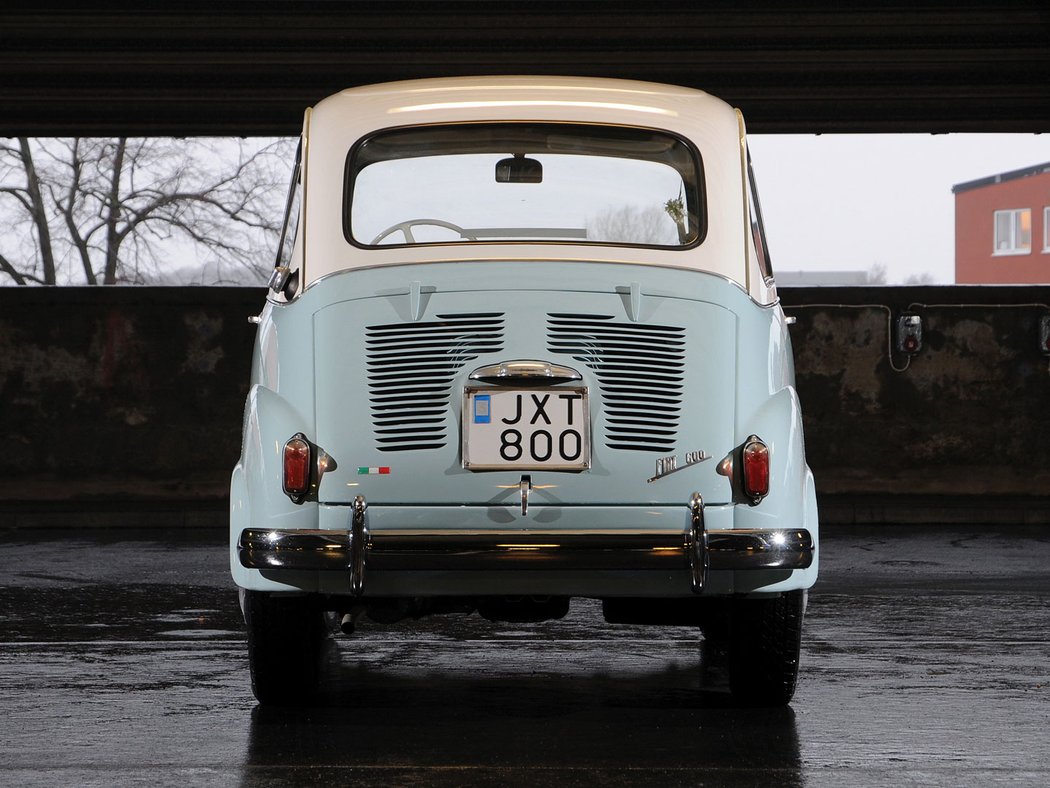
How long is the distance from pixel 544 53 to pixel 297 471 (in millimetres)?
9846

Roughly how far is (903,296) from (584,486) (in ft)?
35.9

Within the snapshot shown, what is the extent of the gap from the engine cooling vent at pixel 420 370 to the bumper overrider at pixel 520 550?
0.29 m

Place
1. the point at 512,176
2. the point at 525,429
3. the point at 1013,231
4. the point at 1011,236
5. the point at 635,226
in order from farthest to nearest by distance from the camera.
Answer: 1. the point at 1011,236
2. the point at 1013,231
3. the point at 512,176
4. the point at 635,226
5. the point at 525,429

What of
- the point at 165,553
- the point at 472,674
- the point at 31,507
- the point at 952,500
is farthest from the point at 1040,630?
the point at 31,507

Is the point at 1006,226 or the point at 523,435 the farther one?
the point at 1006,226

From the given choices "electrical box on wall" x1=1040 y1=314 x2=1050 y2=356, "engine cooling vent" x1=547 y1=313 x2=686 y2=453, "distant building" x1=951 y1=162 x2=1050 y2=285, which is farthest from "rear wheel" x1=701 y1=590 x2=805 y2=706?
"distant building" x1=951 y1=162 x2=1050 y2=285

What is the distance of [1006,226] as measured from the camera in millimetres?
58906

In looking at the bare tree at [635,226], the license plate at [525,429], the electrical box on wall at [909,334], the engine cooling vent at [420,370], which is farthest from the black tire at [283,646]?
the electrical box on wall at [909,334]

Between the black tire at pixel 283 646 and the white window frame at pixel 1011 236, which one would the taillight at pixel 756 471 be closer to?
the black tire at pixel 283 646

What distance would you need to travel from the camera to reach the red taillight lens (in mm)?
5312

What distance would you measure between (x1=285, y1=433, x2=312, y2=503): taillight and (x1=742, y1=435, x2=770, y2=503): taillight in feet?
4.69

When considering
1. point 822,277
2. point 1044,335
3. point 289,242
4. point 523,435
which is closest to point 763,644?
point 523,435

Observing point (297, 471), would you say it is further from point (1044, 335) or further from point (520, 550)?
point (1044, 335)

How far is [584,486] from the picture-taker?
527 centimetres
